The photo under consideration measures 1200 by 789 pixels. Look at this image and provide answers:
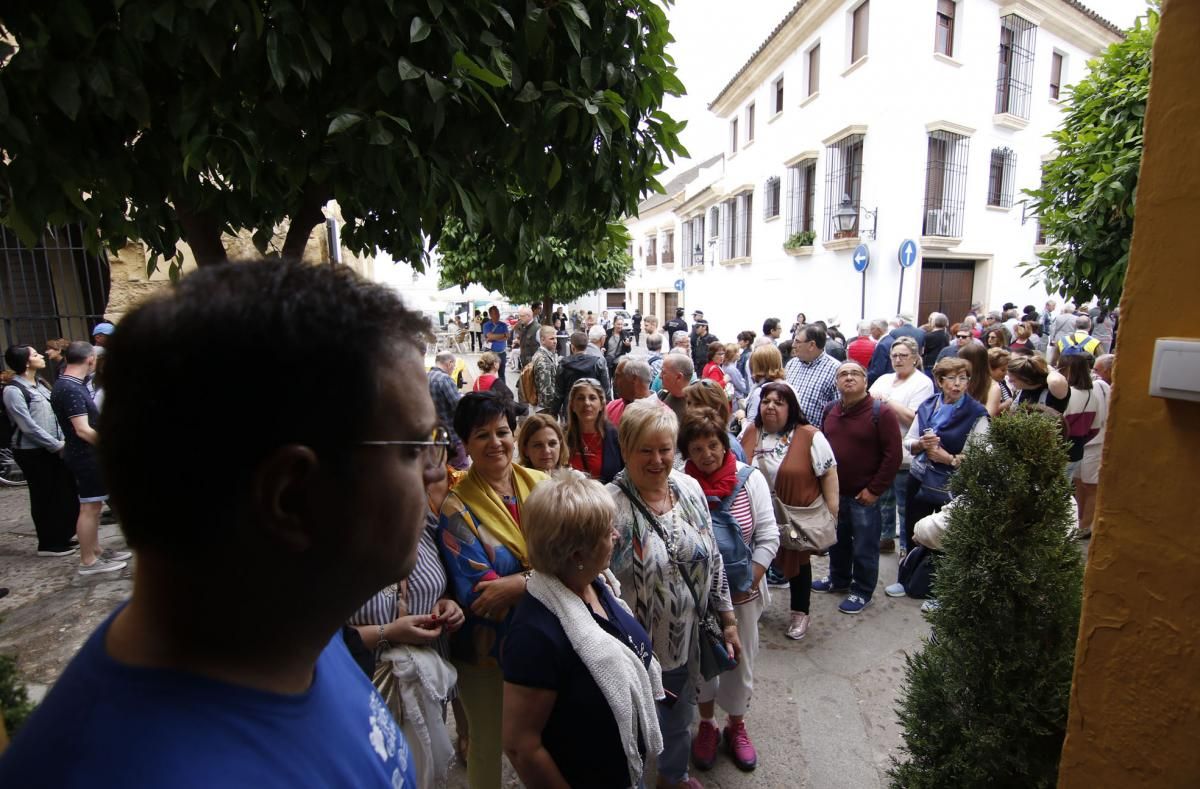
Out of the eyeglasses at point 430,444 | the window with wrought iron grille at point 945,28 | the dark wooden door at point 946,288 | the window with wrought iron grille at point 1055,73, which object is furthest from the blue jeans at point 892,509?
A: the window with wrought iron grille at point 1055,73

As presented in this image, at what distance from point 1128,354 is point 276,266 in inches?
81.7

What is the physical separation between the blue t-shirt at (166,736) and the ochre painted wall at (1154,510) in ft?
6.49

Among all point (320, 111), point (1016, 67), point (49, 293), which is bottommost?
point (49, 293)

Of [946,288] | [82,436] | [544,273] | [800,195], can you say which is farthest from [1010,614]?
[800,195]

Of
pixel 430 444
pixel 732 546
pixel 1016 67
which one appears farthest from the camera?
pixel 1016 67

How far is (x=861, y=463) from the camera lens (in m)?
4.13

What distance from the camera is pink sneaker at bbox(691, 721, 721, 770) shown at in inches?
113

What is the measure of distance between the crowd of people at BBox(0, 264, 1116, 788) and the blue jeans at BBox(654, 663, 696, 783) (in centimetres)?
1

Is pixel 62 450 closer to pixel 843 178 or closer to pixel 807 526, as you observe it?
pixel 807 526

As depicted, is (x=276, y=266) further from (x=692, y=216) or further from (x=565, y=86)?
(x=692, y=216)

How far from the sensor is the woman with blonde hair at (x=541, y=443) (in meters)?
3.11

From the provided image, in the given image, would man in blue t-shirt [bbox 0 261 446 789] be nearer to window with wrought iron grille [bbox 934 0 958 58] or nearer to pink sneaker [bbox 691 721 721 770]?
pink sneaker [bbox 691 721 721 770]

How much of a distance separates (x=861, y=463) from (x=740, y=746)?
2.06 m

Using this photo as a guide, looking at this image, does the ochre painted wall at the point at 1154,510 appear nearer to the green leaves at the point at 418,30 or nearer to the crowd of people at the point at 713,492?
the crowd of people at the point at 713,492
